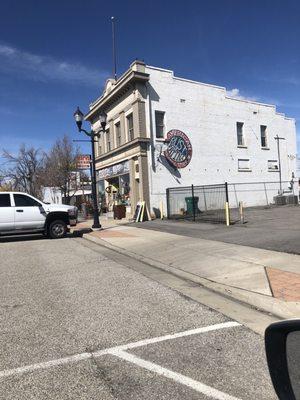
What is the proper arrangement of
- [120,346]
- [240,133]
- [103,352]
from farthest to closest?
[240,133]
[120,346]
[103,352]

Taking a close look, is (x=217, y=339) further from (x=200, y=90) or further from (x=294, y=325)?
(x=200, y=90)

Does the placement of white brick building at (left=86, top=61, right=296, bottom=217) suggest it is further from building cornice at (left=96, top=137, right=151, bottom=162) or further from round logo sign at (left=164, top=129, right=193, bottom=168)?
round logo sign at (left=164, top=129, right=193, bottom=168)

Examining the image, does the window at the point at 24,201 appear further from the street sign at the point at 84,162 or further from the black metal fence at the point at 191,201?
the street sign at the point at 84,162

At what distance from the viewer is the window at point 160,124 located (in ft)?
85.4

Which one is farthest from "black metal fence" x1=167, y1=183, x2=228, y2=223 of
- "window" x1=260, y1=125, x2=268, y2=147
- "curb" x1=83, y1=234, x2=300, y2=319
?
"curb" x1=83, y1=234, x2=300, y2=319

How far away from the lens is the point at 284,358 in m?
2.07

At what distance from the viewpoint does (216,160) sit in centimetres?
2908

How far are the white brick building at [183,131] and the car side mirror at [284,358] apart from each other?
22.8 meters

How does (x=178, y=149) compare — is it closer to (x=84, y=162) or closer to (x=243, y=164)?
(x=243, y=164)

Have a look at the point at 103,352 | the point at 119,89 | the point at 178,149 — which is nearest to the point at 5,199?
the point at 119,89

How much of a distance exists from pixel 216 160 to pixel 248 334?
24.4 metres

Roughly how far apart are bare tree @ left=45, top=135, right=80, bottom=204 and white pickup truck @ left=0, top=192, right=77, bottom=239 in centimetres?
2249

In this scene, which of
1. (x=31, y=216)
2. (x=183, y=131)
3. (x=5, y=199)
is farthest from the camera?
(x=183, y=131)

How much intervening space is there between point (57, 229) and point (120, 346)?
13331 millimetres
